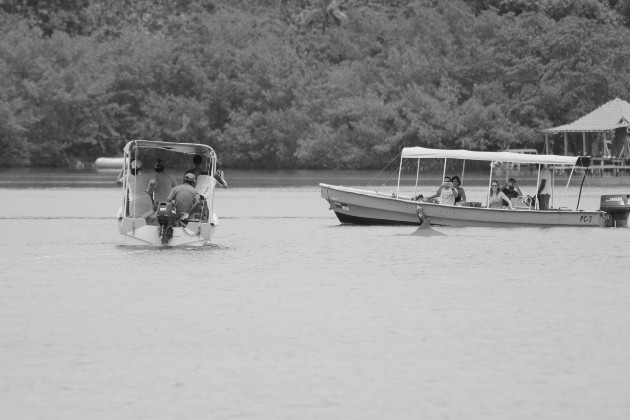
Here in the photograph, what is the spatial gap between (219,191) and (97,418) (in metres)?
53.2

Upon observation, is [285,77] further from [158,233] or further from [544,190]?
[158,233]

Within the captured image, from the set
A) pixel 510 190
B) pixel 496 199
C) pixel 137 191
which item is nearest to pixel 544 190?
pixel 510 190

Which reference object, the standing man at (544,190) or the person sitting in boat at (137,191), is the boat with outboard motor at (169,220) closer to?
the person sitting in boat at (137,191)

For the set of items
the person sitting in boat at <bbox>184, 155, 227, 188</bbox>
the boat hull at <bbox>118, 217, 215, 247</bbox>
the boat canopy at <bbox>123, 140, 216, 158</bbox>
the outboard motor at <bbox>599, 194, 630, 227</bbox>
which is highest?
the boat canopy at <bbox>123, 140, 216, 158</bbox>

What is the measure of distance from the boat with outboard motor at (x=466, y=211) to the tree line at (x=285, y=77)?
4470 cm

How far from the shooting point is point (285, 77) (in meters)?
97.4

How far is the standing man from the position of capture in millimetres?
37469

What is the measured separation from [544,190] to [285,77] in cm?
6065

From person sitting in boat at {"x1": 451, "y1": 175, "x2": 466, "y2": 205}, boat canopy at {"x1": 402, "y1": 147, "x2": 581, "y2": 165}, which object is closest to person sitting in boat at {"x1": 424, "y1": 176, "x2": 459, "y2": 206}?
person sitting in boat at {"x1": 451, "y1": 175, "x2": 466, "y2": 205}

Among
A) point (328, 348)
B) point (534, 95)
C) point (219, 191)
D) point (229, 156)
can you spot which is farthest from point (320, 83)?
point (328, 348)

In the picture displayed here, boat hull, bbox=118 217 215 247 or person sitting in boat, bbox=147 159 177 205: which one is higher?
person sitting in boat, bbox=147 159 177 205

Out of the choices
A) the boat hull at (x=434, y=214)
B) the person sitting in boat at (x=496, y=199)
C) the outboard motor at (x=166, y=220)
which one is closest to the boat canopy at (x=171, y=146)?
the outboard motor at (x=166, y=220)

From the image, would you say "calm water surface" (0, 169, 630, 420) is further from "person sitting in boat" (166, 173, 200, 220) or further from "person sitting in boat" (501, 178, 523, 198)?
"person sitting in boat" (501, 178, 523, 198)

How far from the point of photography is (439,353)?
17875 mm
